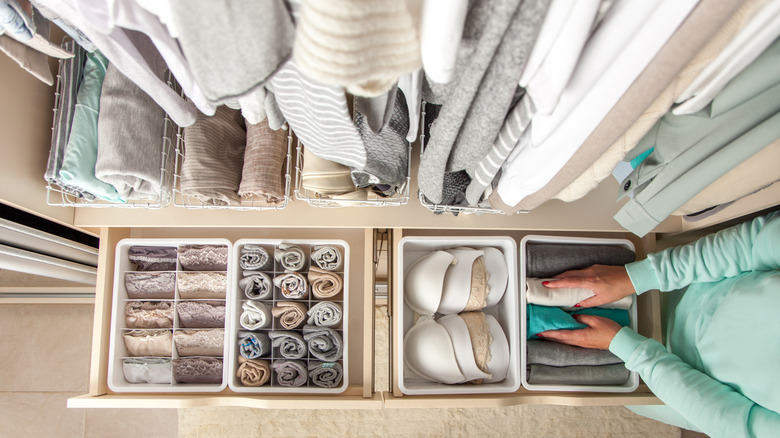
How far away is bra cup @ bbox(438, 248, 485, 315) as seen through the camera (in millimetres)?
1306

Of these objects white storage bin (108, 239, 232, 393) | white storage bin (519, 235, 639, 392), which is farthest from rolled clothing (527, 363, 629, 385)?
white storage bin (108, 239, 232, 393)

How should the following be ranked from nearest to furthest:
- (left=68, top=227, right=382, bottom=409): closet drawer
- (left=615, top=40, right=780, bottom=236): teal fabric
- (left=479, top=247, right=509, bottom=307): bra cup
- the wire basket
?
(left=615, top=40, right=780, bottom=236): teal fabric, the wire basket, (left=68, top=227, right=382, bottom=409): closet drawer, (left=479, top=247, right=509, bottom=307): bra cup

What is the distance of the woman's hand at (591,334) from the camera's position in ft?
4.09

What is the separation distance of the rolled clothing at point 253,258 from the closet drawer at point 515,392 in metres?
0.41

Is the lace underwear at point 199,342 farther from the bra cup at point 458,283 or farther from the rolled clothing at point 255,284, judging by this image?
the bra cup at point 458,283

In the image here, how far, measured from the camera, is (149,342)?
134 cm

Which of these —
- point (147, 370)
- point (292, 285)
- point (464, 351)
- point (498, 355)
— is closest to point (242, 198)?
point (292, 285)

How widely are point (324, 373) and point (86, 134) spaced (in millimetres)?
915

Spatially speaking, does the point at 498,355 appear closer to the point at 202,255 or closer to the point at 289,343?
the point at 289,343

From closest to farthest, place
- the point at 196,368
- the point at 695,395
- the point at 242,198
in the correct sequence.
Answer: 1. the point at 695,395
2. the point at 242,198
3. the point at 196,368

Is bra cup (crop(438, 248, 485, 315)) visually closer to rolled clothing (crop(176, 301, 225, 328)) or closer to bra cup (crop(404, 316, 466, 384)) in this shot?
bra cup (crop(404, 316, 466, 384))

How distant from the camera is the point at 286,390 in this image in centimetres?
129

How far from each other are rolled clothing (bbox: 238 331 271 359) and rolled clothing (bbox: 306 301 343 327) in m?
0.17

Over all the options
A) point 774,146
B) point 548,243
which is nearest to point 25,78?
point 548,243
